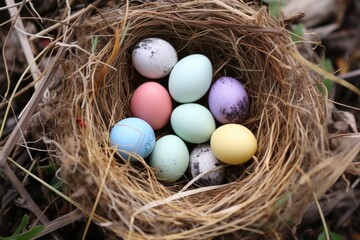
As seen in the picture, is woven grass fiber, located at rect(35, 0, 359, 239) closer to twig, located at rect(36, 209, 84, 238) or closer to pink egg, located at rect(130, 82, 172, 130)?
pink egg, located at rect(130, 82, 172, 130)

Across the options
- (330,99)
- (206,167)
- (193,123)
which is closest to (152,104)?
(193,123)

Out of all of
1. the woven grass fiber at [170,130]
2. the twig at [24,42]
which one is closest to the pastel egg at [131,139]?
the woven grass fiber at [170,130]

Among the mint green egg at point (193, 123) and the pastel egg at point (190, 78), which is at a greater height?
the pastel egg at point (190, 78)

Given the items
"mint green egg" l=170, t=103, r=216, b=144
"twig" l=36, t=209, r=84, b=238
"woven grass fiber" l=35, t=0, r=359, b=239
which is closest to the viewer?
"woven grass fiber" l=35, t=0, r=359, b=239

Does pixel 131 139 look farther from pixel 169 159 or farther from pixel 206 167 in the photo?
pixel 206 167

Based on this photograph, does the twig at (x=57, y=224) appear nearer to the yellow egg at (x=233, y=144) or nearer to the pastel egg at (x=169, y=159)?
the pastel egg at (x=169, y=159)

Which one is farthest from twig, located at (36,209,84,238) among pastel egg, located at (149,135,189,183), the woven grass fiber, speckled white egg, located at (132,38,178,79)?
speckled white egg, located at (132,38,178,79)

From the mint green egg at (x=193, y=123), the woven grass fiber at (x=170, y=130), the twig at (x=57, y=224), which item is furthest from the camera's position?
the mint green egg at (x=193, y=123)
